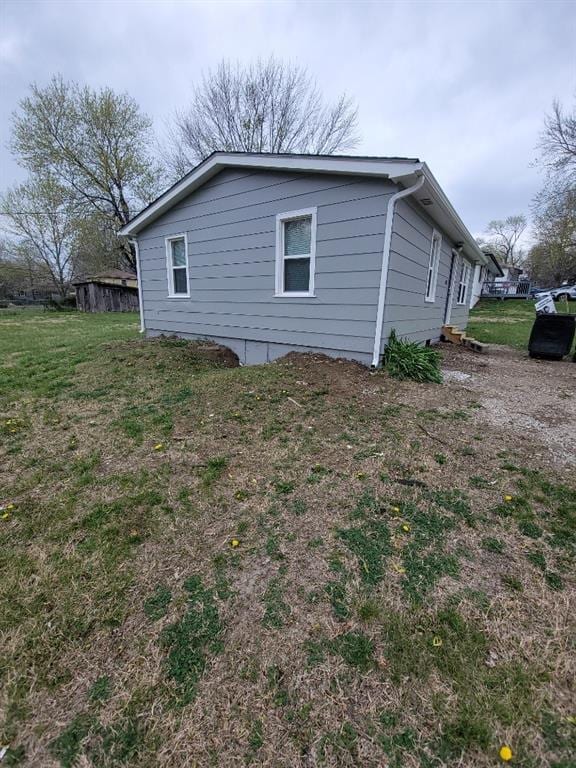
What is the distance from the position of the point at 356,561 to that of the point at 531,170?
1016 inches

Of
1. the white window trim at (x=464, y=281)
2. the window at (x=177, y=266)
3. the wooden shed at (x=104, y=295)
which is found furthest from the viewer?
the wooden shed at (x=104, y=295)

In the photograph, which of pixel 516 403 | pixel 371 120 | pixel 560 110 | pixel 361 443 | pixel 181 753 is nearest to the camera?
pixel 181 753

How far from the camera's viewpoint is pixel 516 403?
433cm

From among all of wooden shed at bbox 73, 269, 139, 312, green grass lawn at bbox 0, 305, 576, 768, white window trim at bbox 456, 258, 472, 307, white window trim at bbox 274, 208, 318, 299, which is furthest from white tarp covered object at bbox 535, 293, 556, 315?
wooden shed at bbox 73, 269, 139, 312

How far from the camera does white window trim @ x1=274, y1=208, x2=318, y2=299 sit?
530 centimetres

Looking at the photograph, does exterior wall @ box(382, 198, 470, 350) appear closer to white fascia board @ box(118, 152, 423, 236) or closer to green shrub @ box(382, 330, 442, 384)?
green shrub @ box(382, 330, 442, 384)

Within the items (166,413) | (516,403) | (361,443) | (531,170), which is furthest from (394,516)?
(531,170)

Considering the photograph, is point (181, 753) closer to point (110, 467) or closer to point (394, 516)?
point (394, 516)

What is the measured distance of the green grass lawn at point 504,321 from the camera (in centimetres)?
1024

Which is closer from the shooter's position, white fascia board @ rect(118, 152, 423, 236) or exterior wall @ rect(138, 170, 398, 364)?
white fascia board @ rect(118, 152, 423, 236)

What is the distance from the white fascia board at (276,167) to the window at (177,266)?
725mm

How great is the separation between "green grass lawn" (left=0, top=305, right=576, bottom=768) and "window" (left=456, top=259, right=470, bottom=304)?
845 cm

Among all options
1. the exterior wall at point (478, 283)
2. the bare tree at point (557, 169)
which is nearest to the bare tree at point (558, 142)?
the bare tree at point (557, 169)

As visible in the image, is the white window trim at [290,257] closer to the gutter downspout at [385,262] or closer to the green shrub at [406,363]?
the gutter downspout at [385,262]
